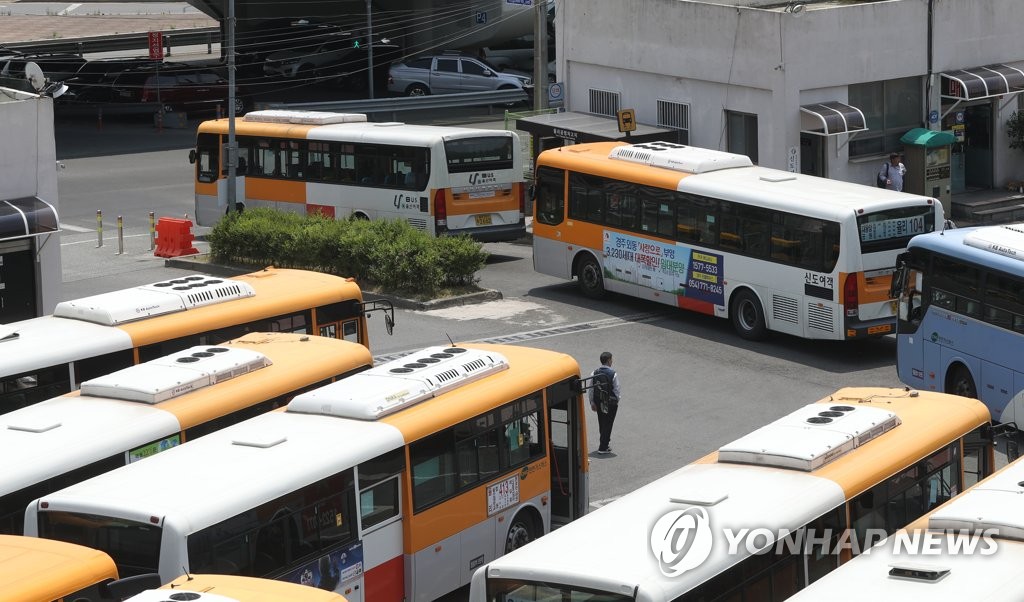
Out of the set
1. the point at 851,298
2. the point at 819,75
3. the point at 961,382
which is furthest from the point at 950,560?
the point at 819,75

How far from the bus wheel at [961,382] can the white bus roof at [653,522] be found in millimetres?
7712

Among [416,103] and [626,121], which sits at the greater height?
[416,103]

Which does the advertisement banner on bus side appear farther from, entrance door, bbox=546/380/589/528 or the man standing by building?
entrance door, bbox=546/380/589/528

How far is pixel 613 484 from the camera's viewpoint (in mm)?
15727

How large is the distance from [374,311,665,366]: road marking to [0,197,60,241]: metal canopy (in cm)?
502

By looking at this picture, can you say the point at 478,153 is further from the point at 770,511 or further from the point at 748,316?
the point at 770,511

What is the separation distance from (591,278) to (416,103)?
67.5 feet

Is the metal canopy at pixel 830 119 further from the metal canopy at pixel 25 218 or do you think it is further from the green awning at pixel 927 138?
the metal canopy at pixel 25 218

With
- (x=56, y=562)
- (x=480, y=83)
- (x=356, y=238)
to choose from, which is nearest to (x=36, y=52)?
(x=480, y=83)

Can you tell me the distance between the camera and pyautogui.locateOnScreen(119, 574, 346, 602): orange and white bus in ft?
27.1

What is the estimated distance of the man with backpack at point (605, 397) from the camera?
1609 cm

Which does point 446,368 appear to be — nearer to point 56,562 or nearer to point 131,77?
point 56,562

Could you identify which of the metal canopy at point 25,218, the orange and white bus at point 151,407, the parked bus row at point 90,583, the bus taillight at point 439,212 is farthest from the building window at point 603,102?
the parked bus row at point 90,583

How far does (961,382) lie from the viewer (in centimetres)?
1764
